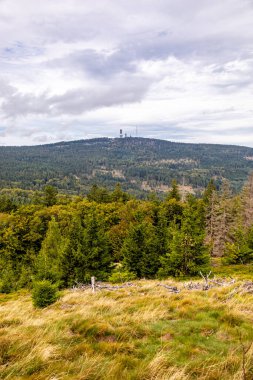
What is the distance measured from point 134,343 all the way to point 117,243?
5222 cm

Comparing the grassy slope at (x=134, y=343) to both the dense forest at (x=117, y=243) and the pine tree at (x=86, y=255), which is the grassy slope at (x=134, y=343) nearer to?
the dense forest at (x=117, y=243)

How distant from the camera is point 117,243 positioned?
59.0m

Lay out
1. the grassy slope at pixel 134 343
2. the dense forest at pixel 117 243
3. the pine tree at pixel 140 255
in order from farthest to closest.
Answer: the pine tree at pixel 140 255, the dense forest at pixel 117 243, the grassy slope at pixel 134 343

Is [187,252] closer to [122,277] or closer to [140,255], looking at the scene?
[140,255]

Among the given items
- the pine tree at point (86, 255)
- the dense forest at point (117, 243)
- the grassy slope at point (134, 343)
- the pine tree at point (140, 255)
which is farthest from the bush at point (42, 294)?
the pine tree at point (140, 255)

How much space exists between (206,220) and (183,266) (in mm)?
38841

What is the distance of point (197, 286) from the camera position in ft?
57.1

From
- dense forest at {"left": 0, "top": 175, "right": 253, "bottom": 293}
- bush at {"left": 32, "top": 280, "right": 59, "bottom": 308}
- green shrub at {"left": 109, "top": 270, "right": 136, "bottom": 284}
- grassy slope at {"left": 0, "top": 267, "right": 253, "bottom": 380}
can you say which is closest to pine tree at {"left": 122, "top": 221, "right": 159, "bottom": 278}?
dense forest at {"left": 0, "top": 175, "right": 253, "bottom": 293}

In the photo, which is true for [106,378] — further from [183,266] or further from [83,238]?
[83,238]

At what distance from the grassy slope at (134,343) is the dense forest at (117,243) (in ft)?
39.2

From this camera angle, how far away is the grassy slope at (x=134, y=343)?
217 inches

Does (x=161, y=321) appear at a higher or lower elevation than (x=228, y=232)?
higher

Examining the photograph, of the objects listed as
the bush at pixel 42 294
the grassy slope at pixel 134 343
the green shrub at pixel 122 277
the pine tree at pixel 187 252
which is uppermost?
the grassy slope at pixel 134 343

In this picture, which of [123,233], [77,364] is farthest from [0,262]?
[77,364]
